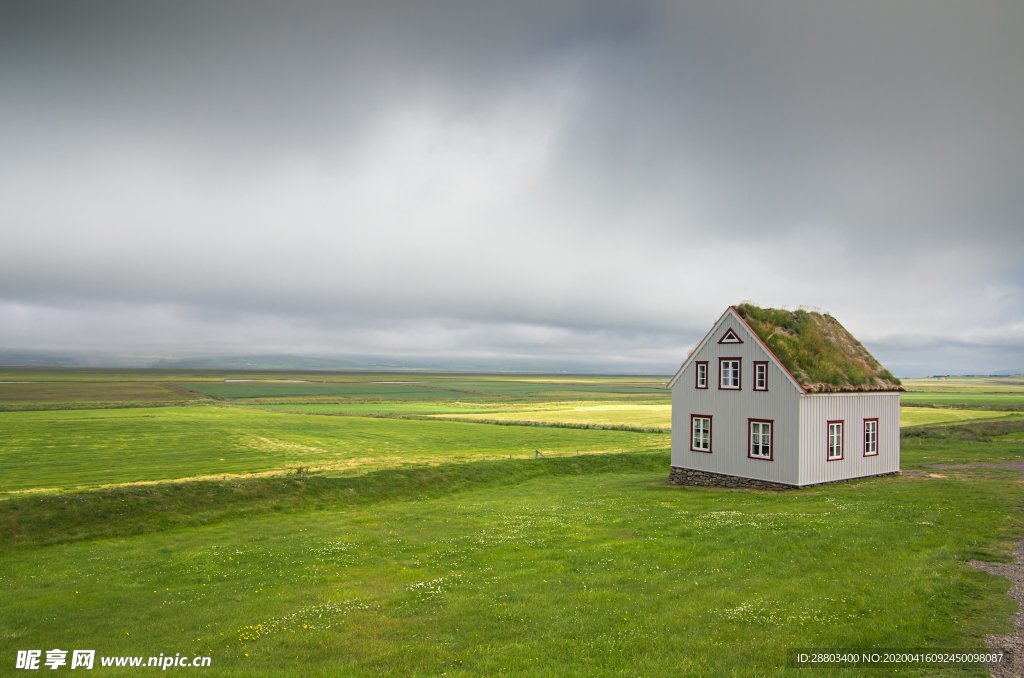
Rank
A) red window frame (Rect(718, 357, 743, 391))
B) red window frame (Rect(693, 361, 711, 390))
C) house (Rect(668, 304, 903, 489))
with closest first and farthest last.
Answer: house (Rect(668, 304, 903, 489))
red window frame (Rect(718, 357, 743, 391))
red window frame (Rect(693, 361, 711, 390))

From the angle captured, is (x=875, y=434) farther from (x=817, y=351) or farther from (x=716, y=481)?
(x=716, y=481)

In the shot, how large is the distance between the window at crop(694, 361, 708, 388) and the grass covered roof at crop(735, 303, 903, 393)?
191 inches

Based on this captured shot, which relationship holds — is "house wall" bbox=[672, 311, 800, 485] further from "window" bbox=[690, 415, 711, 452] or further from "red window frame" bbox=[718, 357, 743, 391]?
"window" bbox=[690, 415, 711, 452]

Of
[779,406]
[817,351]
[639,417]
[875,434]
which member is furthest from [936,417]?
[779,406]

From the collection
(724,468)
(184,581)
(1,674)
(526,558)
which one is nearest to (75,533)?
(184,581)

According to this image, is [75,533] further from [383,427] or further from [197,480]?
[383,427]

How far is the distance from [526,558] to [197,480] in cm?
3033

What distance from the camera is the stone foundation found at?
40.9 m

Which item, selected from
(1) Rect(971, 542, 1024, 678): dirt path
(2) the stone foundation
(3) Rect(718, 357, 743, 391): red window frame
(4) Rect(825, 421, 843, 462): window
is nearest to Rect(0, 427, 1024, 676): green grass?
(1) Rect(971, 542, 1024, 678): dirt path

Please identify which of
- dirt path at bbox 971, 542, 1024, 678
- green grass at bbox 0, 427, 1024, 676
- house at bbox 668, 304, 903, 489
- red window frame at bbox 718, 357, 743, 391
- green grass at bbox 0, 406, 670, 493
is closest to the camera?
dirt path at bbox 971, 542, 1024, 678

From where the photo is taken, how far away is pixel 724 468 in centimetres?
4403

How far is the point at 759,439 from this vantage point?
138 ft

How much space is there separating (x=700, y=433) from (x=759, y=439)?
4.95 meters

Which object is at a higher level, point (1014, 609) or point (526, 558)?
point (1014, 609)
